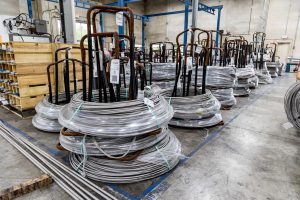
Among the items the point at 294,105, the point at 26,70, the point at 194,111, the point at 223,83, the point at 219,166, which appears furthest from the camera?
the point at 223,83

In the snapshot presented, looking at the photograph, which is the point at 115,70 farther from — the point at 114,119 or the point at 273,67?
the point at 273,67

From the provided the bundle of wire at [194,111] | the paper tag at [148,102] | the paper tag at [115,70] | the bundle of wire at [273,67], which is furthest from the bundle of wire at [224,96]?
Answer: the bundle of wire at [273,67]

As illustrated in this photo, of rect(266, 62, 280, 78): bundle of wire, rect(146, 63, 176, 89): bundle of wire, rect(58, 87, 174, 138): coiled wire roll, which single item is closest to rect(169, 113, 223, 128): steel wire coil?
rect(58, 87, 174, 138): coiled wire roll

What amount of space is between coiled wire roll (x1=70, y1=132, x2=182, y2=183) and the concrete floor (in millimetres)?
64

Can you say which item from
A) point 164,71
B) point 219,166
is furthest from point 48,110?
point 164,71

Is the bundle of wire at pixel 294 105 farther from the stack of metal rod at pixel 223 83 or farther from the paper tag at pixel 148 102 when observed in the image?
the paper tag at pixel 148 102

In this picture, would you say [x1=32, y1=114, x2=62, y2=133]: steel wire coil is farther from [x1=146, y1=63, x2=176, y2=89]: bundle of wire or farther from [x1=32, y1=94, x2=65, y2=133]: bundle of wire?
[x1=146, y1=63, x2=176, y2=89]: bundle of wire

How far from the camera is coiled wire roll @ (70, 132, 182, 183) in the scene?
1.77 meters

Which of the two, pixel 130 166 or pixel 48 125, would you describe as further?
pixel 48 125

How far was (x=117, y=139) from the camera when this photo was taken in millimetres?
1772

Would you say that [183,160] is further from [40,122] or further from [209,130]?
[40,122]

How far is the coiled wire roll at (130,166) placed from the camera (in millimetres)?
1773

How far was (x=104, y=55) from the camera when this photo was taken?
6.79ft

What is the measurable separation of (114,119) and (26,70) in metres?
2.45
